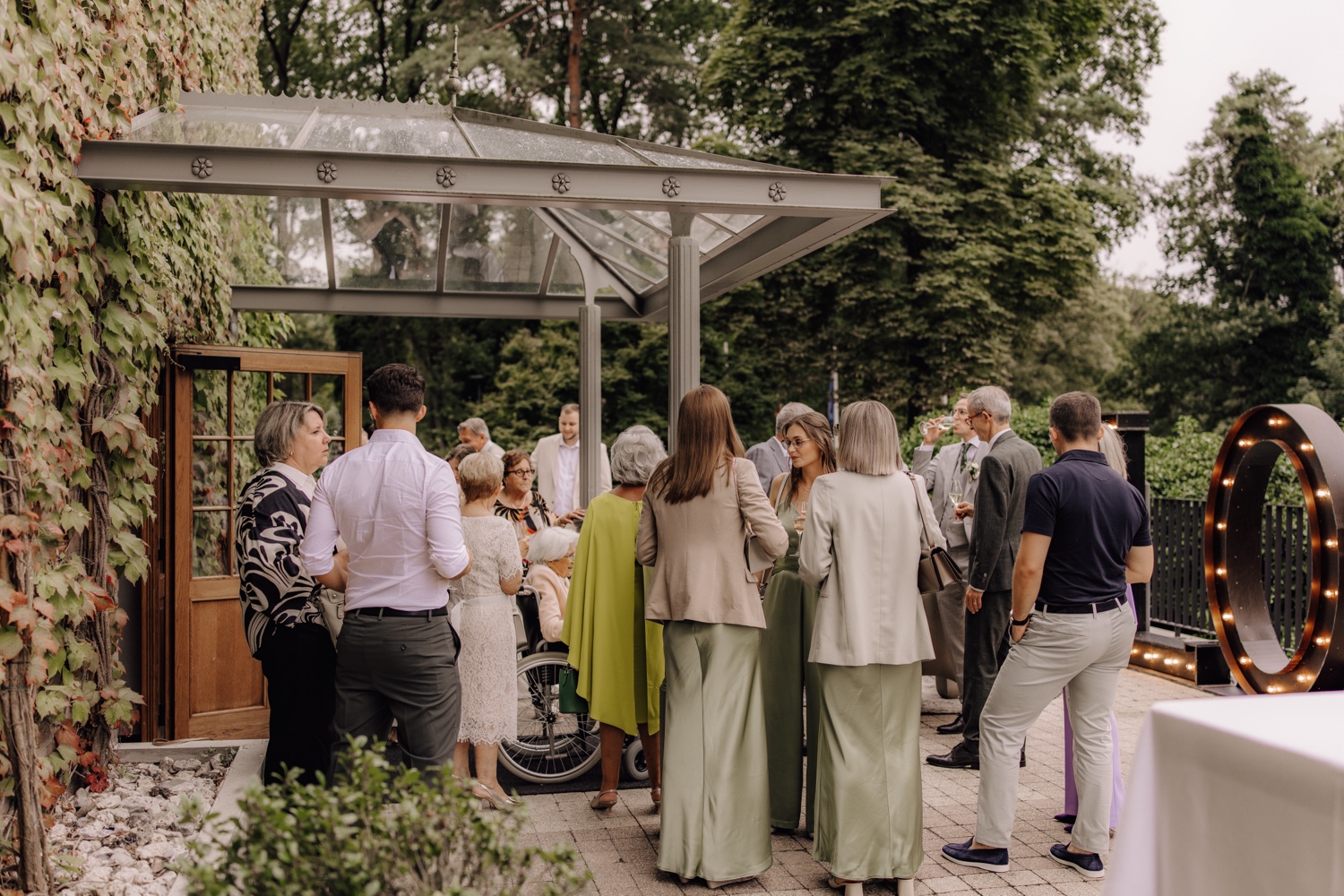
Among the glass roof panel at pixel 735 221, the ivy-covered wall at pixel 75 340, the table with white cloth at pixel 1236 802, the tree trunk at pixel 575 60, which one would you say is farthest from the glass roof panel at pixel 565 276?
the tree trunk at pixel 575 60

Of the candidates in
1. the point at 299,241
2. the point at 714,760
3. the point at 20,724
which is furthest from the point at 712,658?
the point at 299,241

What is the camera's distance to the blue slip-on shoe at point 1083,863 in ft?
14.7

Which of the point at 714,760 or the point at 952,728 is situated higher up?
the point at 714,760

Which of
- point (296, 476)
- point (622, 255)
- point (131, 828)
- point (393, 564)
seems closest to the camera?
point (393, 564)

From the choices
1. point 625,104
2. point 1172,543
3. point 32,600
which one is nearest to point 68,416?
point 32,600

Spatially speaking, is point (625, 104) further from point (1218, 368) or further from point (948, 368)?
point (1218, 368)

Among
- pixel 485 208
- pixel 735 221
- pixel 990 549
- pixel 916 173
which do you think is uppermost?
pixel 916 173

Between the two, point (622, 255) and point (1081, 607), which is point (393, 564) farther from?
point (622, 255)

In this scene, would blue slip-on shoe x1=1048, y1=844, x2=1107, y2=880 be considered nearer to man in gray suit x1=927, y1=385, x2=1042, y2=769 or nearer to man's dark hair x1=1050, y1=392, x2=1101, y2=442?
man in gray suit x1=927, y1=385, x2=1042, y2=769

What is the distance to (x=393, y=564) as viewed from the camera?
12.5 ft

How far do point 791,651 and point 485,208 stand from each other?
19.0 ft

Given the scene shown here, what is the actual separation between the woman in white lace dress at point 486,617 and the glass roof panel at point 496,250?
15.1 ft

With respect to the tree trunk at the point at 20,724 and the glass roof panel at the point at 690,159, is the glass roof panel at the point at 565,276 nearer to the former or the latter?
the glass roof panel at the point at 690,159

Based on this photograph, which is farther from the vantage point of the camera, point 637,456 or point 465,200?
point 465,200
